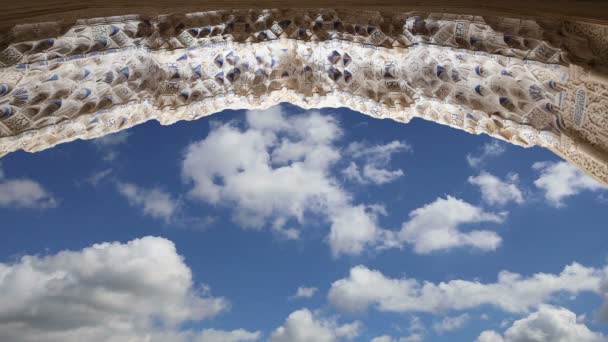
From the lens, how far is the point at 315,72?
4.44m

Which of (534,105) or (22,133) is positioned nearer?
(22,133)

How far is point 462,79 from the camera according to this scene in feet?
13.1

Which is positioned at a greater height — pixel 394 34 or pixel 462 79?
pixel 394 34

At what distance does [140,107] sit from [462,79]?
2.47 meters

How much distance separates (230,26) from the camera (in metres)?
3.95

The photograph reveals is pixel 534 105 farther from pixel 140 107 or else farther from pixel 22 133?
pixel 22 133

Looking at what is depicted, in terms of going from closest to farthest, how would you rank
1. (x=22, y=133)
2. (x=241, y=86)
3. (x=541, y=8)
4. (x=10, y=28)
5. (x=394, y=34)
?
(x=10, y=28) < (x=22, y=133) < (x=541, y=8) < (x=394, y=34) < (x=241, y=86)

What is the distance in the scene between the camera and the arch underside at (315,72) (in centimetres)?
335

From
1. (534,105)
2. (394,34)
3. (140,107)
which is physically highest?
(394,34)

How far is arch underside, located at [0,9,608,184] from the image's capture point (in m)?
3.35

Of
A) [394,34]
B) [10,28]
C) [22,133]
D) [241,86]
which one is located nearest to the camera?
[10,28]

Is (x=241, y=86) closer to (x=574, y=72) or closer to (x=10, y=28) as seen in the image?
(x=10, y=28)

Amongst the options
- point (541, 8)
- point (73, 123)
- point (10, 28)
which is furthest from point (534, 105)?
point (10, 28)

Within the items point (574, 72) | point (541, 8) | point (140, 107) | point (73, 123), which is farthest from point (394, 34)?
point (73, 123)
